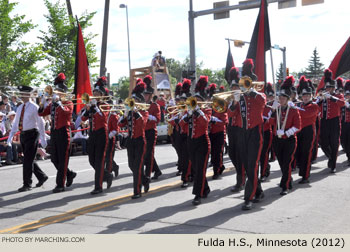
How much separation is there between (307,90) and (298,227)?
4.93m

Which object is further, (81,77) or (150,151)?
(150,151)

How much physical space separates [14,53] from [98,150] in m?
16.4

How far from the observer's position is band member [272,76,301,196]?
9616 mm

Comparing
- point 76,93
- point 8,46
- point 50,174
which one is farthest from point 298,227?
point 8,46

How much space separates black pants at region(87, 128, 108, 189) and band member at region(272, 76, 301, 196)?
325 cm

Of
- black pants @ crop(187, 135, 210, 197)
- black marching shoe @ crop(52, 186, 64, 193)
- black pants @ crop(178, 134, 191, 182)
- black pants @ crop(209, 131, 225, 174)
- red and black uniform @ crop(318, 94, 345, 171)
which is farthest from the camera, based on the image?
red and black uniform @ crop(318, 94, 345, 171)

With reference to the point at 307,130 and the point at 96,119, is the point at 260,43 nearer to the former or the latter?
the point at 307,130

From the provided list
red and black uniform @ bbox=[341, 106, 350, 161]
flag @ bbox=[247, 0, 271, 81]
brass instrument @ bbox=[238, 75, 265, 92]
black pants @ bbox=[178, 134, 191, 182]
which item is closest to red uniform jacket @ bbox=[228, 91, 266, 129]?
brass instrument @ bbox=[238, 75, 265, 92]

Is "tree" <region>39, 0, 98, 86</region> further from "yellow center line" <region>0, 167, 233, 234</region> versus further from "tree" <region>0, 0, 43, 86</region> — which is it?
"yellow center line" <region>0, 167, 233, 234</region>

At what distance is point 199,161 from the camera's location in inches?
349

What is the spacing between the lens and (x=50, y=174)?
1291cm

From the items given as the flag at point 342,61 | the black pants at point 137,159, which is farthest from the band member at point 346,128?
the black pants at point 137,159

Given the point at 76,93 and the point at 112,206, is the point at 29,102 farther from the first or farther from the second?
the point at 112,206

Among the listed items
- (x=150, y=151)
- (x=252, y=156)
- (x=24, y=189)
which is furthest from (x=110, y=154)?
(x=252, y=156)
